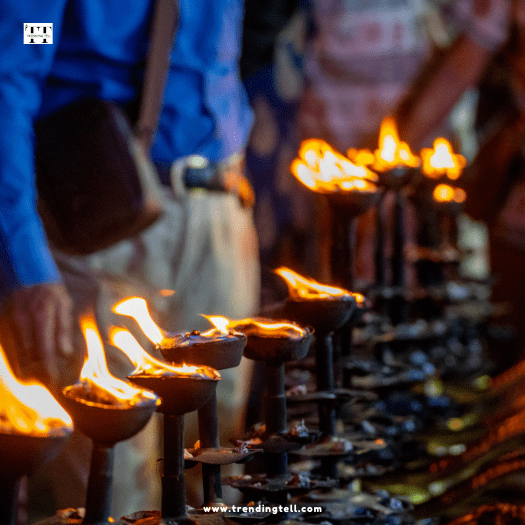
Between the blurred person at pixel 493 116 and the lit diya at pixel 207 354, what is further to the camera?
the blurred person at pixel 493 116

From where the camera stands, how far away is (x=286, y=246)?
3.95m

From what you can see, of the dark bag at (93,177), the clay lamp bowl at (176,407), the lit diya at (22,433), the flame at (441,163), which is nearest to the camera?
the lit diya at (22,433)

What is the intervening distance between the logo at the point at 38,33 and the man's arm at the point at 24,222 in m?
0.01

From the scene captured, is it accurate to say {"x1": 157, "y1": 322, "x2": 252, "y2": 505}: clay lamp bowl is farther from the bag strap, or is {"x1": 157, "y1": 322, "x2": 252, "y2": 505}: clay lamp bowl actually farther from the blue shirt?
the bag strap

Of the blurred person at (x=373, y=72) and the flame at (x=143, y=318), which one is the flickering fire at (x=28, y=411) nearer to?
the flame at (x=143, y=318)

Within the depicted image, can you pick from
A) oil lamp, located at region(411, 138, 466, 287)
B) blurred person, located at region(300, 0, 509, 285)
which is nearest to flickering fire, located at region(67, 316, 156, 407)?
oil lamp, located at region(411, 138, 466, 287)

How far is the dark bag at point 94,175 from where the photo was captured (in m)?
1.61

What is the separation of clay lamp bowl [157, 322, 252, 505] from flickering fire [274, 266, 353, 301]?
144mm

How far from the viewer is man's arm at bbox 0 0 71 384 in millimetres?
1461

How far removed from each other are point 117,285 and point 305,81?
238 centimetres

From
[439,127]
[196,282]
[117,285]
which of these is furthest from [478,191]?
[117,285]

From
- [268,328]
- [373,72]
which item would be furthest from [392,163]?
[373,72]

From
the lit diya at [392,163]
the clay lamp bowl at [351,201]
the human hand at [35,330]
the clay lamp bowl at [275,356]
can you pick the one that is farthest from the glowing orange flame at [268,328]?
the lit diya at [392,163]

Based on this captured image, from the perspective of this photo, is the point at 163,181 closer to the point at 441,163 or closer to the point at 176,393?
the point at 441,163
